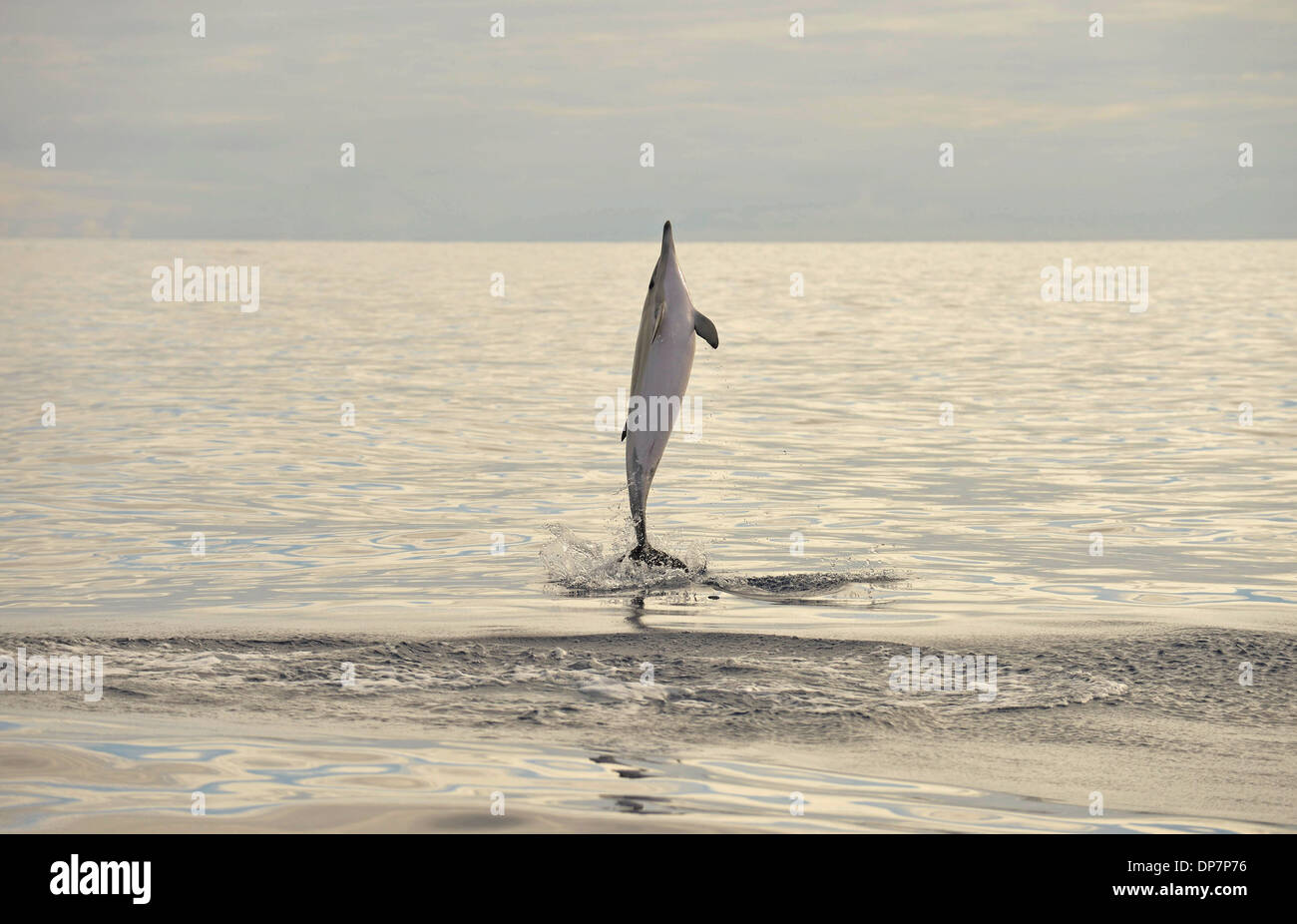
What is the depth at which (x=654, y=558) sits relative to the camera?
534 inches

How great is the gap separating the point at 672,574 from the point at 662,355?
2583 millimetres

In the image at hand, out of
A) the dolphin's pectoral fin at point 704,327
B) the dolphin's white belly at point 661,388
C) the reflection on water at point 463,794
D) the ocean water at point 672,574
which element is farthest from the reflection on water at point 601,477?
the reflection on water at point 463,794

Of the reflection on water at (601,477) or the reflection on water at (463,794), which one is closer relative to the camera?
the reflection on water at (463,794)

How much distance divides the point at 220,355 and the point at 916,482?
28512mm

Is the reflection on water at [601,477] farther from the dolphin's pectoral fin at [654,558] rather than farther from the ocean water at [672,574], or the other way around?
the dolphin's pectoral fin at [654,558]

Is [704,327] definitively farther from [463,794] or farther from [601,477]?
[601,477]

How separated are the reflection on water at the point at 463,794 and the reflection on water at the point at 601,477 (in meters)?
3.42

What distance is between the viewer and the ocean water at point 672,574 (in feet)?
28.2

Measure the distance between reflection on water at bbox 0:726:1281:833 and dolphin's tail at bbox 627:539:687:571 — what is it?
16.5 ft

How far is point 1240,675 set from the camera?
998 cm

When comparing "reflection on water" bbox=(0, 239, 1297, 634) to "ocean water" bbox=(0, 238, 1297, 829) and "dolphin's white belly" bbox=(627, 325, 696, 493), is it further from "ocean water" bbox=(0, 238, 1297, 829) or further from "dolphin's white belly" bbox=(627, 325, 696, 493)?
"dolphin's white belly" bbox=(627, 325, 696, 493)

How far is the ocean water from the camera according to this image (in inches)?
338

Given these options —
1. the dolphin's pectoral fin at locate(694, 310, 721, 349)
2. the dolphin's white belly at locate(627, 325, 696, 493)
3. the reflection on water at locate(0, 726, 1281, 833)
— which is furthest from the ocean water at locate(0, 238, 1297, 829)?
the dolphin's pectoral fin at locate(694, 310, 721, 349)
